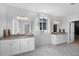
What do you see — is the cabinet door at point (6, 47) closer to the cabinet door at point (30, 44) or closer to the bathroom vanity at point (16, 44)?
the bathroom vanity at point (16, 44)

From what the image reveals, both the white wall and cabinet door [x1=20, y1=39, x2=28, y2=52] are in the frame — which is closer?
the white wall

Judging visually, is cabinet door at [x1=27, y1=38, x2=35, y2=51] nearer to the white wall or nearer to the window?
the window

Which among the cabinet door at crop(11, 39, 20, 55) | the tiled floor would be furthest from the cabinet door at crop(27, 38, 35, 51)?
the cabinet door at crop(11, 39, 20, 55)

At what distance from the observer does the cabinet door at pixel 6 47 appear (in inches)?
73.3

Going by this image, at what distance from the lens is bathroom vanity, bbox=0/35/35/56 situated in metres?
1.89

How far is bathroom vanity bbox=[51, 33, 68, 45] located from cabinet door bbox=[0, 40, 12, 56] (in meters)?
1.11

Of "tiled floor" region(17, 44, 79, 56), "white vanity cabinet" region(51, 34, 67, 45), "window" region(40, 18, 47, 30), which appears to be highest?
"window" region(40, 18, 47, 30)

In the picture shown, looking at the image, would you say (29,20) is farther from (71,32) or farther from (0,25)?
(71,32)

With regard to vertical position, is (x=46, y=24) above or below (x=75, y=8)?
below

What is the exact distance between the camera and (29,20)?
2018 mm

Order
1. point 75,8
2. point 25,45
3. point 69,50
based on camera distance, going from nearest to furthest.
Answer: point 75,8, point 69,50, point 25,45

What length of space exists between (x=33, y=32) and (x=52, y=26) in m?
0.52

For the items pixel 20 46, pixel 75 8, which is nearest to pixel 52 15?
pixel 75 8

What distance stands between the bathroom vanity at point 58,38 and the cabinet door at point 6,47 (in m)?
1.11
